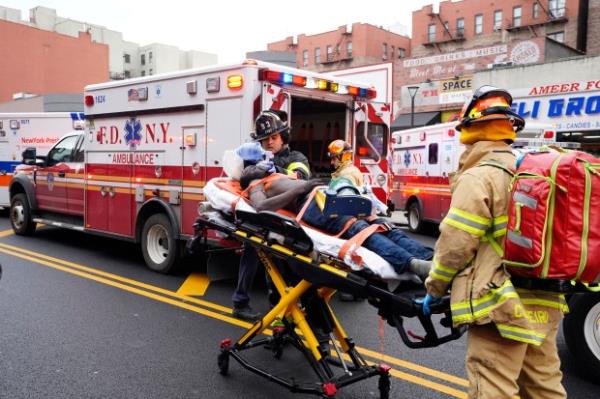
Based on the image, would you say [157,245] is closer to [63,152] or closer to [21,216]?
[63,152]

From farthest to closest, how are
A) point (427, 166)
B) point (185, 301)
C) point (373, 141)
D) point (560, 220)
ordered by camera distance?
point (427, 166)
point (373, 141)
point (185, 301)
point (560, 220)

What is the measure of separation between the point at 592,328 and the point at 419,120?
97.6ft

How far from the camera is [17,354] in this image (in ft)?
15.5

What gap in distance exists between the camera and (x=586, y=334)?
4.26m

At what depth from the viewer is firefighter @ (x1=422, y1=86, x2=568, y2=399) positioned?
2.53 metres

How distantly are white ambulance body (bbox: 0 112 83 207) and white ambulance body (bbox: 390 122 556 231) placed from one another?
871 cm

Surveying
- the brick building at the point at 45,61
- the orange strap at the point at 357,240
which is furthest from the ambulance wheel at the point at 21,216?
the brick building at the point at 45,61

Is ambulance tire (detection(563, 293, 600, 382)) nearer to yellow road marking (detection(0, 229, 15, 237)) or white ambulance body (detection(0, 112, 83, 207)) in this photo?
yellow road marking (detection(0, 229, 15, 237))

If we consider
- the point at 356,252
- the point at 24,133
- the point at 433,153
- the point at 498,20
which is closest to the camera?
the point at 356,252

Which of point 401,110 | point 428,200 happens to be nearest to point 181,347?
point 428,200

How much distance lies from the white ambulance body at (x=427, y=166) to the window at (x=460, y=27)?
42.7 metres

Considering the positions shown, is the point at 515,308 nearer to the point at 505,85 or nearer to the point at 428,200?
the point at 428,200

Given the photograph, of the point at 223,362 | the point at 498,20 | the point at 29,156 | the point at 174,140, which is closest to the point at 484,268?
the point at 223,362

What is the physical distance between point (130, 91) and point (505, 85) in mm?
19263
